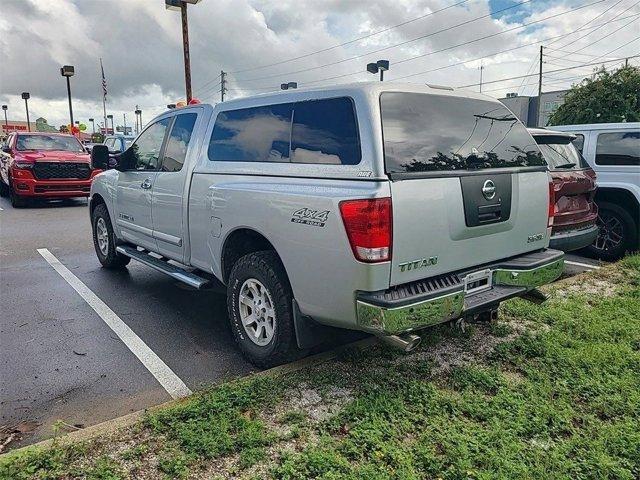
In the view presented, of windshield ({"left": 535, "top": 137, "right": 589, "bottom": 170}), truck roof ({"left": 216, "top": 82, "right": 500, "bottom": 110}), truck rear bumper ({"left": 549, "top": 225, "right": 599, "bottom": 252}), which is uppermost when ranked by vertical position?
truck roof ({"left": 216, "top": 82, "right": 500, "bottom": 110})

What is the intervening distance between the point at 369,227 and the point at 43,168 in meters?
12.8

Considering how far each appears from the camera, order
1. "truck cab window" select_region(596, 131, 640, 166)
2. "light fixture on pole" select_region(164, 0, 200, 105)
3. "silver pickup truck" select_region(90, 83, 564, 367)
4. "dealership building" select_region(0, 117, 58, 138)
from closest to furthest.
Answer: "silver pickup truck" select_region(90, 83, 564, 367)
"truck cab window" select_region(596, 131, 640, 166)
"light fixture on pole" select_region(164, 0, 200, 105)
"dealership building" select_region(0, 117, 58, 138)

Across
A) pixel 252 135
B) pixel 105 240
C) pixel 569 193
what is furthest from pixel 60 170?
pixel 569 193

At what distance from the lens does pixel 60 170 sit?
1327cm

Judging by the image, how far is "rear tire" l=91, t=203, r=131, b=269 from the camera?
6.45 metres

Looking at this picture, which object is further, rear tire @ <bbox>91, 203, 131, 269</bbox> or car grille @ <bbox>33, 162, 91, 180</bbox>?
car grille @ <bbox>33, 162, 91, 180</bbox>

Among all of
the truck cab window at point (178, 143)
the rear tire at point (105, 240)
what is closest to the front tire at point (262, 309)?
the truck cab window at point (178, 143)

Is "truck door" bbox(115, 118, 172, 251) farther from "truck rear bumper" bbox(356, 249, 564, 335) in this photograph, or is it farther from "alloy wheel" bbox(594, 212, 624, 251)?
"alloy wheel" bbox(594, 212, 624, 251)

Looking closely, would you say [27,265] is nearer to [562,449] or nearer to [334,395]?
[334,395]

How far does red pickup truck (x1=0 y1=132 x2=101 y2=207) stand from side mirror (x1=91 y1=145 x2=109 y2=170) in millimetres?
8105

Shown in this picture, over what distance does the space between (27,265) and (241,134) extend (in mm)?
4632

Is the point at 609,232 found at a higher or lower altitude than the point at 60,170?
lower

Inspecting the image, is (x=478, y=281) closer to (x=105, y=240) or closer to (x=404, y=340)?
(x=404, y=340)

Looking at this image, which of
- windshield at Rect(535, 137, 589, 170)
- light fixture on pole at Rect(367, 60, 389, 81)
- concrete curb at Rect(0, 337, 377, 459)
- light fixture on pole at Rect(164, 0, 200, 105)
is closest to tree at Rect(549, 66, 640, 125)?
light fixture on pole at Rect(367, 60, 389, 81)
